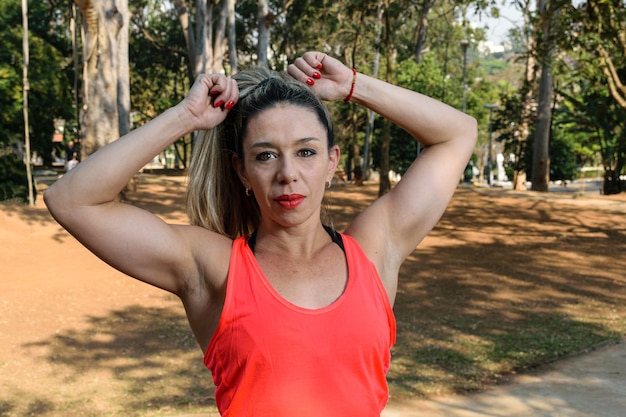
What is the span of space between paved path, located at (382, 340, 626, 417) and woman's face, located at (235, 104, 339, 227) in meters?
4.37

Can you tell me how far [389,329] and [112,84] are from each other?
52.0 feet

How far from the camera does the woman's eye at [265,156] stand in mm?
2174

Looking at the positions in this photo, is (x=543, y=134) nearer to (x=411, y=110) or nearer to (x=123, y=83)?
(x=123, y=83)

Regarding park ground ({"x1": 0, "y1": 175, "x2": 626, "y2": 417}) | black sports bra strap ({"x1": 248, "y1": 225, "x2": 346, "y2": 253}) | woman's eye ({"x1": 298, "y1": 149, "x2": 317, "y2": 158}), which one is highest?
woman's eye ({"x1": 298, "y1": 149, "x2": 317, "y2": 158})

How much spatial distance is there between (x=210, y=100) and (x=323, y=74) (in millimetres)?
355

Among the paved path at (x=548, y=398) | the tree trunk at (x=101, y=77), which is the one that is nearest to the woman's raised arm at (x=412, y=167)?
the paved path at (x=548, y=398)

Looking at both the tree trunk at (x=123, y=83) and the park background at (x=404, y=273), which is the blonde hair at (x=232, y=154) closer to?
the park background at (x=404, y=273)

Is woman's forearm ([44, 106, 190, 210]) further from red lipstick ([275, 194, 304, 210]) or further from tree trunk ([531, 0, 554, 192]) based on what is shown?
tree trunk ([531, 0, 554, 192])

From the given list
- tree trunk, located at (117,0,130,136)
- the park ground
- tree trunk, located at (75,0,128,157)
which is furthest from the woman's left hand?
tree trunk, located at (117,0,130,136)

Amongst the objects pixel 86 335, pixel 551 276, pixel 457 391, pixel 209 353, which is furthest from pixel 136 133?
pixel 551 276

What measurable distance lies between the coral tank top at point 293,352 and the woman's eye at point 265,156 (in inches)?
11.6

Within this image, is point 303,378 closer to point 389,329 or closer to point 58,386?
point 389,329

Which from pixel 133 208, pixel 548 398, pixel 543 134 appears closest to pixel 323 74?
pixel 133 208

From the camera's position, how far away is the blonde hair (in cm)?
223
